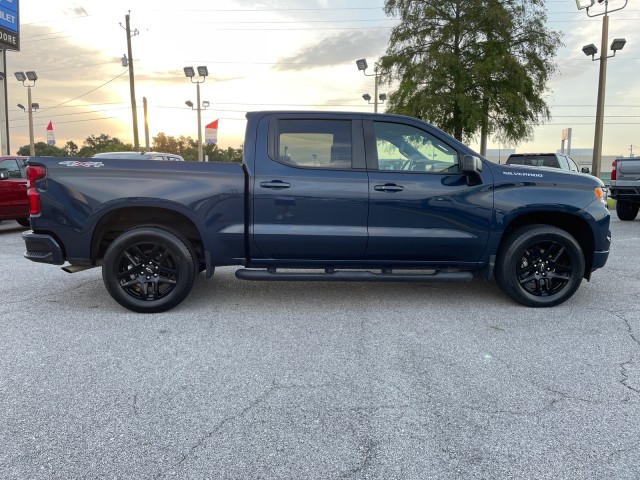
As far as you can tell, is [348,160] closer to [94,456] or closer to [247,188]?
[247,188]

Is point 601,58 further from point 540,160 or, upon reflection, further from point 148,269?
point 148,269

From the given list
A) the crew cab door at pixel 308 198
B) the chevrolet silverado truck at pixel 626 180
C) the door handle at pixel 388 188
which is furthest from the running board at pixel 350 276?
the chevrolet silverado truck at pixel 626 180

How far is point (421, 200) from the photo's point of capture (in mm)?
4723

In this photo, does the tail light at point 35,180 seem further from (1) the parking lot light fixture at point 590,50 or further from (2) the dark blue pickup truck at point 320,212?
(1) the parking lot light fixture at point 590,50

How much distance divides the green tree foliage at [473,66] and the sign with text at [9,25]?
64.6 ft

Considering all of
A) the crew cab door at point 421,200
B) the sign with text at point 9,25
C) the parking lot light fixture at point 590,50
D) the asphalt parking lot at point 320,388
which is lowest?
the asphalt parking lot at point 320,388

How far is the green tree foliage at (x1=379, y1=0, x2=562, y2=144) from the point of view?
22.6 meters

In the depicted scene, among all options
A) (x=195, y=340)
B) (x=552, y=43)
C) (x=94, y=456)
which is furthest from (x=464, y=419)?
(x=552, y=43)

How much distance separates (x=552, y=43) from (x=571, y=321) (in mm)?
23393

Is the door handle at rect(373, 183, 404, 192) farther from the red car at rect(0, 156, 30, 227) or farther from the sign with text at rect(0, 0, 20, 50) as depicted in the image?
the sign with text at rect(0, 0, 20, 50)

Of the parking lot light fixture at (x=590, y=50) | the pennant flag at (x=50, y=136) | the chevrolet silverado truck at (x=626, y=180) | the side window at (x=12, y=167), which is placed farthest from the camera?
the pennant flag at (x=50, y=136)

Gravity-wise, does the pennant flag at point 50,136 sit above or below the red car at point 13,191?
above

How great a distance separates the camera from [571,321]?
4.59 meters

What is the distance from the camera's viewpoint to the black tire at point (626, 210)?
13090 mm
